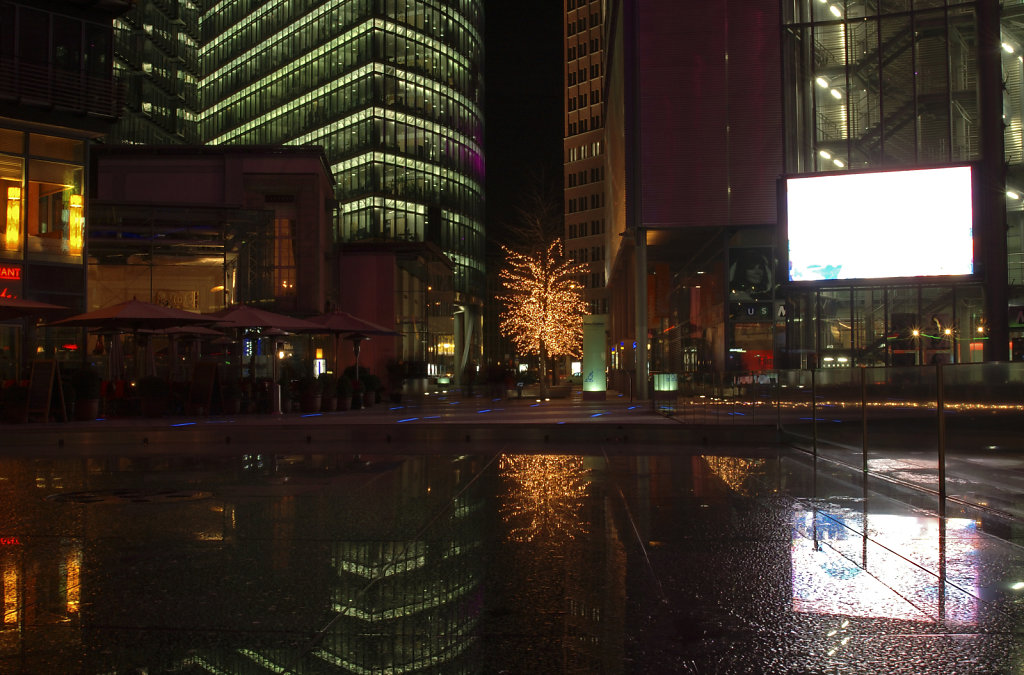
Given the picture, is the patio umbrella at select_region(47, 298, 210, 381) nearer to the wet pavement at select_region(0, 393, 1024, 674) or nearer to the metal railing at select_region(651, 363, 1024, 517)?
the wet pavement at select_region(0, 393, 1024, 674)

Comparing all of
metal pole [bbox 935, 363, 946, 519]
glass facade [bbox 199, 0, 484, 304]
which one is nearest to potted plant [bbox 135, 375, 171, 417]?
metal pole [bbox 935, 363, 946, 519]

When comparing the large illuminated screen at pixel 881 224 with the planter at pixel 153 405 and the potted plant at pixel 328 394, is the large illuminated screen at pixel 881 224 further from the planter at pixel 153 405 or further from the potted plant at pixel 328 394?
the planter at pixel 153 405

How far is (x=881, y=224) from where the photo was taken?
24281 mm

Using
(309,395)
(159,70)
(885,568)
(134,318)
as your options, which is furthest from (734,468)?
(159,70)

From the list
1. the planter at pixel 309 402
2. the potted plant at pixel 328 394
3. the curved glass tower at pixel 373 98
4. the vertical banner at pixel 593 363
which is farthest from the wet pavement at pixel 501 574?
the curved glass tower at pixel 373 98

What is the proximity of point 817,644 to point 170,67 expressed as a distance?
9829 cm

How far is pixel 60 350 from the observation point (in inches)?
1182

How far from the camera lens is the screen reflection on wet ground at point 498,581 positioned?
4465 millimetres

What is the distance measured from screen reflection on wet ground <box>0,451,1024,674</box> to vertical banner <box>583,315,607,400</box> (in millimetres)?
27917

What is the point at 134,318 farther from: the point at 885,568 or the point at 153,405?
the point at 885,568

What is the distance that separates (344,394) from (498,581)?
24.1m

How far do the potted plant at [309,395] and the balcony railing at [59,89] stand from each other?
11.8 meters

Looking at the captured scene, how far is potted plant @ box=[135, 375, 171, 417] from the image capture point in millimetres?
23953

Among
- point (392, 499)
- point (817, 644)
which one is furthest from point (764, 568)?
point (392, 499)
